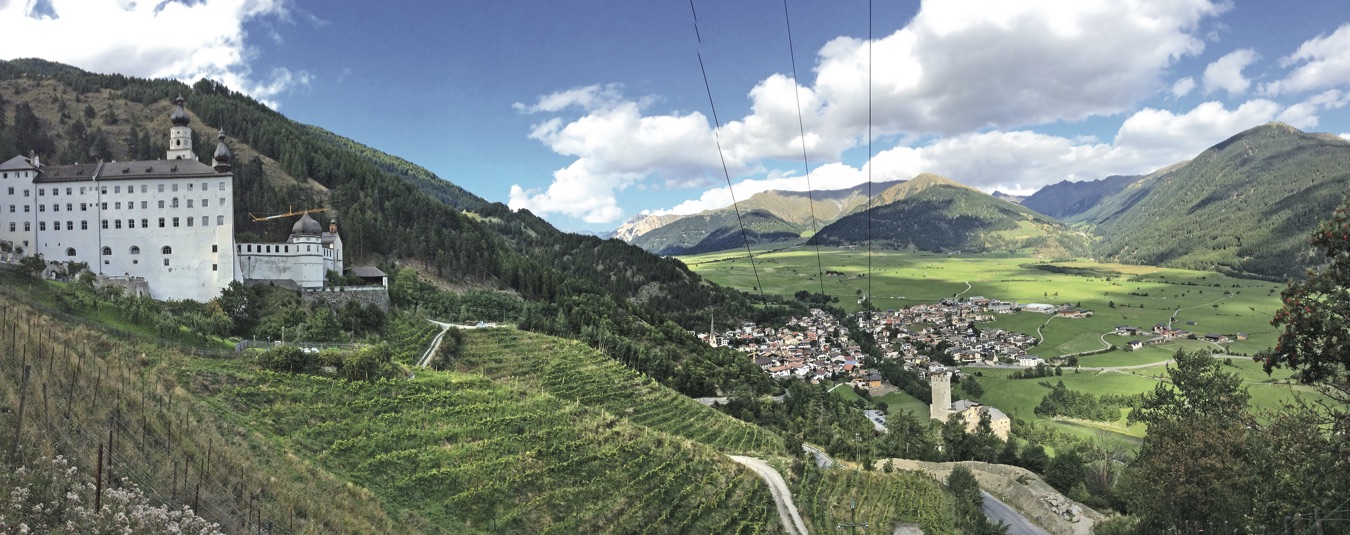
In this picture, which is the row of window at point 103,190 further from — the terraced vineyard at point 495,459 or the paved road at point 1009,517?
the paved road at point 1009,517

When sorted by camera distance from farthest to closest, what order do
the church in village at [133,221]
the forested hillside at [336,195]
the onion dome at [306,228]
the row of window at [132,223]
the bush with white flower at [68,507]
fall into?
the forested hillside at [336,195] → the onion dome at [306,228] → the row of window at [132,223] → the church in village at [133,221] → the bush with white flower at [68,507]

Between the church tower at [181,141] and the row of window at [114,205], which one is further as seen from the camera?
the church tower at [181,141]

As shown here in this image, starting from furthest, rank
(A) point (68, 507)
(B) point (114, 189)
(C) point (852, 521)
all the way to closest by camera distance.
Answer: (B) point (114, 189)
(C) point (852, 521)
(A) point (68, 507)

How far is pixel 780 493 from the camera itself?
3956 centimetres

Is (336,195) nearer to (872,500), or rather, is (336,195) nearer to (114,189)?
(114,189)

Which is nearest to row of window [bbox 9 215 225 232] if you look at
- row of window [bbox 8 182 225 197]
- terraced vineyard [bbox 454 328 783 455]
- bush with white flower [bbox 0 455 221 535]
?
row of window [bbox 8 182 225 197]

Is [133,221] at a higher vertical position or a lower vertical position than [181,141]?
lower

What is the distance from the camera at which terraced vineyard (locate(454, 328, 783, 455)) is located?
1960 inches

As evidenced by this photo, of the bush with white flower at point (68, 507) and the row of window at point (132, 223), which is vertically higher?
the row of window at point (132, 223)

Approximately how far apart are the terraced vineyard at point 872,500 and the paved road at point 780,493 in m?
0.52

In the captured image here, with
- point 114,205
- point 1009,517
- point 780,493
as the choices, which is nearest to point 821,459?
point 1009,517

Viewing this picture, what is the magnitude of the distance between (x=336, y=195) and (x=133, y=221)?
1961 inches

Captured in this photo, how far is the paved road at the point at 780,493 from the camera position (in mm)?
35947

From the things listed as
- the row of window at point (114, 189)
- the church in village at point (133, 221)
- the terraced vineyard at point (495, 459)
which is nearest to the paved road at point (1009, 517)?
the terraced vineyard at point (495, 459)
